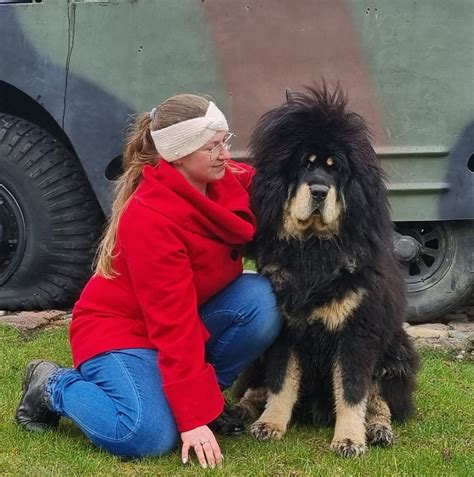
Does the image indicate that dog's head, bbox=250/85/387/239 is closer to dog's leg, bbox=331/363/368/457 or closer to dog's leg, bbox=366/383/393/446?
dog's leg, bbox=331/363/368/457

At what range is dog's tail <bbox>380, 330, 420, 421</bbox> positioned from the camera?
3.42 meters

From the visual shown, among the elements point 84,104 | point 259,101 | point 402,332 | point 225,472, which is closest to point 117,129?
point 84,104

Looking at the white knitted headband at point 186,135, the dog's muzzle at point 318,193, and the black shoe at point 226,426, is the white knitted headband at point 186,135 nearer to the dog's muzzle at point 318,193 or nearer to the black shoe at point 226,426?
the dog's muzzle at point 318,193

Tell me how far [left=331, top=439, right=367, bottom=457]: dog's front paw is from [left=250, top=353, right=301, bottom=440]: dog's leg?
0.83 feet

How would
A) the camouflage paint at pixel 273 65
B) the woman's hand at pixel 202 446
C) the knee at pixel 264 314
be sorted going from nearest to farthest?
the woman's hand at pixel 202 446
the knee at pixel 264 314
the camouflage paint at pixel 273 65

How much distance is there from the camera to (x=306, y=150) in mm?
3131

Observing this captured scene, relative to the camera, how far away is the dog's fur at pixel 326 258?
123 inches

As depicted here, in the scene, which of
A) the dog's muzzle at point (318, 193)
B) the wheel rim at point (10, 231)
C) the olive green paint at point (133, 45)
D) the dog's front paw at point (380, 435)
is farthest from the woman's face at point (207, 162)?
the wheel rim at point (10, 231)

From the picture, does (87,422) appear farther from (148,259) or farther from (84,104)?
(84,104)

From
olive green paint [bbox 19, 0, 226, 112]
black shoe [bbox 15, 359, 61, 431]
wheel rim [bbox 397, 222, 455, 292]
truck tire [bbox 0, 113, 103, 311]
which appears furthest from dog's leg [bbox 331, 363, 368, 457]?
truck tire [bbox 0, 113, 103, 311]

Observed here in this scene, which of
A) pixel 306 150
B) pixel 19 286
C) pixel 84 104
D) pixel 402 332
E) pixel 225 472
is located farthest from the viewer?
pixel 19 286

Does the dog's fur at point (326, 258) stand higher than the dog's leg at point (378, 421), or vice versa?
the dog's fur at point (326, 258)

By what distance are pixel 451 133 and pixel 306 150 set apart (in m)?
2.10

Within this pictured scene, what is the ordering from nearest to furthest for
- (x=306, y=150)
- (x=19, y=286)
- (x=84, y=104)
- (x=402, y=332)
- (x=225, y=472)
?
(x=225, y=472)
(x=306, y=150)
(x=402, y=332)
(x=84, y=104)
(x=19, y=286)
